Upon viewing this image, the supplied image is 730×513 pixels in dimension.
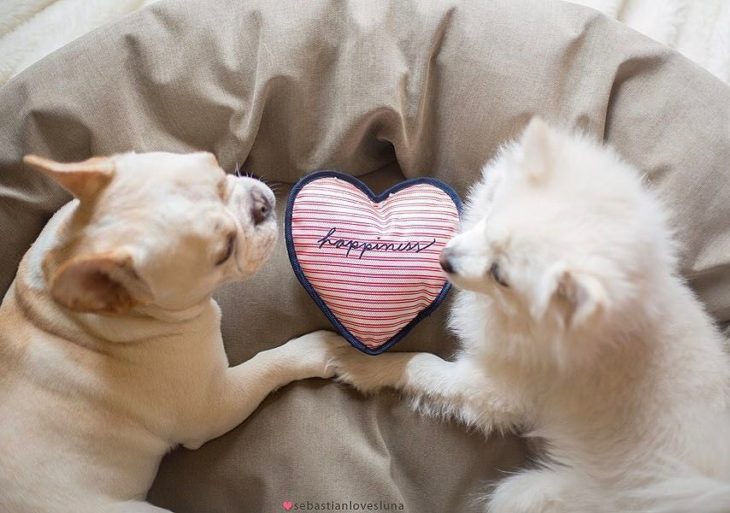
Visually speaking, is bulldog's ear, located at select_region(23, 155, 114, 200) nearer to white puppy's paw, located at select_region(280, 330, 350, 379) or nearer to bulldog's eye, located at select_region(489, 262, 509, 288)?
white puppy's paw, located at select_region(280, 330, 350, 379)

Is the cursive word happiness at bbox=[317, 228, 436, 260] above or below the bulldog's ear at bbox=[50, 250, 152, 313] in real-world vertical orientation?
below

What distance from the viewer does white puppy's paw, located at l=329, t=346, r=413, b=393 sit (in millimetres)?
1699

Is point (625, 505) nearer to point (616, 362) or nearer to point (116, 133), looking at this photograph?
point (616, 362)

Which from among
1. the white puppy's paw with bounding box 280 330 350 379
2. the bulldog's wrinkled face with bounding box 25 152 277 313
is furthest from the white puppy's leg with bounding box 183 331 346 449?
the bulldog's wrinkled face with bounding box 25 152 277 313

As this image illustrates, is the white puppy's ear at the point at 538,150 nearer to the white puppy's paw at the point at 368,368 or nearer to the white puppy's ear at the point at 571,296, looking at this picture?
the white puppy's ear at the point at 571,296

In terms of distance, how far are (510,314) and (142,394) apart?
0.90 meters

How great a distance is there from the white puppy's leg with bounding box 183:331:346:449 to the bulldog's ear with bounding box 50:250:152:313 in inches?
16.4

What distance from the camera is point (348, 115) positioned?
5.65ft

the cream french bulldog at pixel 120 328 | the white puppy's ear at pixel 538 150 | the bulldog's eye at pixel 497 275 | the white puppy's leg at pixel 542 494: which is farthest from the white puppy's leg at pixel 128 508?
the white puppy's ear at pixel 538 150

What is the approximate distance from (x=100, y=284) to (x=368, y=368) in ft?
2.55

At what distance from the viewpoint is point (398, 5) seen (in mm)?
1740

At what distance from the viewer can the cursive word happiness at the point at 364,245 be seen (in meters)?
1.60

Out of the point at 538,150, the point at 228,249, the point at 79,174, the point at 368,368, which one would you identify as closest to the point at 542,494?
the point at 368,368

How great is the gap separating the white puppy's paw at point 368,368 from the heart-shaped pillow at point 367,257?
0.20ft
